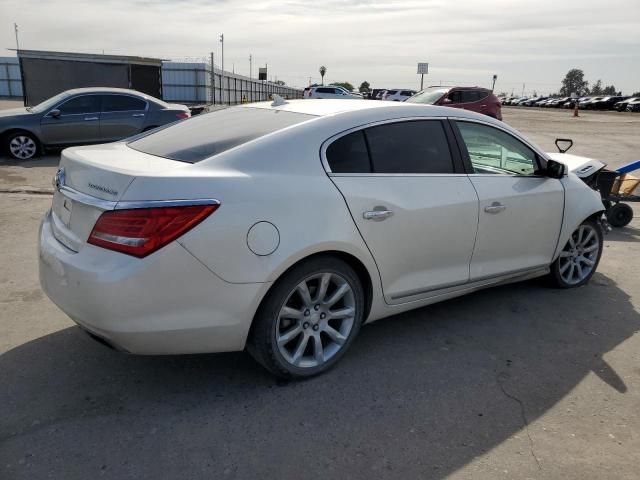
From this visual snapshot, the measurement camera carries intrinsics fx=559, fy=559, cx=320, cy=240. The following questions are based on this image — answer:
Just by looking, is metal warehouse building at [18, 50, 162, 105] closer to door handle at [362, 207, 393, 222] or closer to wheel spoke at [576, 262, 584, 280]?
wheel spoke at [576, 262, 584, 280]

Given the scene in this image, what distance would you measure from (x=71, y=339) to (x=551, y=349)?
3213 mm

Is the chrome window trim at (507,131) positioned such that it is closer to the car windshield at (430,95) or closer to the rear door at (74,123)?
the rear door at (74,123)

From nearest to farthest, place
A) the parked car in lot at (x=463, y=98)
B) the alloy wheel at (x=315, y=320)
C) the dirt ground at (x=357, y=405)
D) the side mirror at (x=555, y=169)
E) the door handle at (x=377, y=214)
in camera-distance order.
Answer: the dirt ground at (x=357, y=405) < the alloy wheel at (x=315, y=320) < the door handle at (x=377, y=214) < the side mirror at (x=555, y=169) < the parked car in lot at (x=463, y=98)

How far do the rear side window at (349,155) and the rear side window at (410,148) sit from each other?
0.06m

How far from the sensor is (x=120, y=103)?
468 inches

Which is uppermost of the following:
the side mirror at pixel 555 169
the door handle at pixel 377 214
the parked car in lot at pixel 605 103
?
the side mirror at pixel 555 169

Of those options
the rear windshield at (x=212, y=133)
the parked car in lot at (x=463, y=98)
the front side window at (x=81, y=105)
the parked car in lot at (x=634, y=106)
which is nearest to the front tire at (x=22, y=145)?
the front side window at (x=81, y=105)

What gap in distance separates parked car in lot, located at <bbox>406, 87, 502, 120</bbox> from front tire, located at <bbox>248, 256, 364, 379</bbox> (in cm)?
1561

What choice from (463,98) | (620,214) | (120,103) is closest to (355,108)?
(620,214)

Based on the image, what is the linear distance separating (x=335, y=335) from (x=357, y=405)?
0.46m

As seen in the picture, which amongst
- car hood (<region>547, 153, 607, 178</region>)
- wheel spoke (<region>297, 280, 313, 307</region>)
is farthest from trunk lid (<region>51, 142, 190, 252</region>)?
car hood (<region>547, 153, 607, 178</region>)

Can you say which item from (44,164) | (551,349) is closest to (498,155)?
(551,349)

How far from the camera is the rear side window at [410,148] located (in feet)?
11.4

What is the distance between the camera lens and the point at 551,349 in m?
3.80
